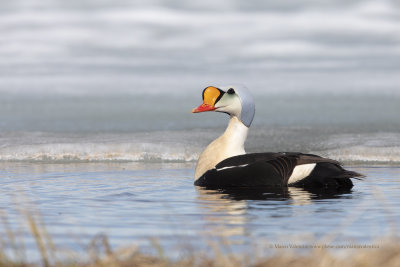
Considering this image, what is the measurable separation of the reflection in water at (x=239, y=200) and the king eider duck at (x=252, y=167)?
14 centimetres

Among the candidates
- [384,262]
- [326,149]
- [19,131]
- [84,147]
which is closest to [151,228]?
[384,262]

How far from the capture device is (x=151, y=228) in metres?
5.88

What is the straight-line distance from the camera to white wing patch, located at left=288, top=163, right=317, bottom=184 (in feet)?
30.6

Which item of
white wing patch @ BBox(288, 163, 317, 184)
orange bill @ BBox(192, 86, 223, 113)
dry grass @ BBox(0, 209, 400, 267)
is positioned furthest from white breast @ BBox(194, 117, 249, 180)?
dry grass @ BBox(0, 209, 400, 267)

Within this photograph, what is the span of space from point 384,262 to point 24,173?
31.5 feet

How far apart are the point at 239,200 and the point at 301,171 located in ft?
5.20

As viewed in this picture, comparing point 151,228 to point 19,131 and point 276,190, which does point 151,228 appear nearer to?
point 276,190

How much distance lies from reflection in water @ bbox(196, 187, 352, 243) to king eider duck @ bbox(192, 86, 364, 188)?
0.45ft

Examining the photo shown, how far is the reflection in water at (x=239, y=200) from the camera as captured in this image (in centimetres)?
595

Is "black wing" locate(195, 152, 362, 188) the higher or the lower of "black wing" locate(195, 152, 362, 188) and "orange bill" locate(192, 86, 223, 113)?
the lower

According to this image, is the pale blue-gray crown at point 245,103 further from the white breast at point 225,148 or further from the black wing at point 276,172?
the black wing at point 276,172

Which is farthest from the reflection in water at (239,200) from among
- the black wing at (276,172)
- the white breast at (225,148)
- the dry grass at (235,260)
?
the dry grass at (235,260)

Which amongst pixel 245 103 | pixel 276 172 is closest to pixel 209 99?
pixel 245 103

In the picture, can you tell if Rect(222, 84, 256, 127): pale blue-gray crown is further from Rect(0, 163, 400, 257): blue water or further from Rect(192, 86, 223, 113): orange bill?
Rect(0, 163, 400, 257): blue water
